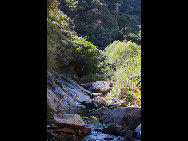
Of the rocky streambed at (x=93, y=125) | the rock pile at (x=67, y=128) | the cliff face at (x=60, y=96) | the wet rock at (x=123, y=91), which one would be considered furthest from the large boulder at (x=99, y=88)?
the rock pile at (x=67, y=128)

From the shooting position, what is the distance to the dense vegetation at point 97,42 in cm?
893

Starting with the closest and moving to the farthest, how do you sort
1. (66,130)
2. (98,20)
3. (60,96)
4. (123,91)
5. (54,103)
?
1. (66,130)
2. (54,103)
3. (60,96)
4. (123,91)
5. (98,20)

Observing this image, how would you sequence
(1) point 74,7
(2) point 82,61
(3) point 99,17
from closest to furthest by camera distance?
(2) point 82,61 → (1) point 74,7 → (3) point 99,17

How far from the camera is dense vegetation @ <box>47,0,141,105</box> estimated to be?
8926 mm

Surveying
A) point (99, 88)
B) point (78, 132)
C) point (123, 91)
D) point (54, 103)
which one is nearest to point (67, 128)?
point (78, 132)

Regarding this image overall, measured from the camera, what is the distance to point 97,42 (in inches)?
1090

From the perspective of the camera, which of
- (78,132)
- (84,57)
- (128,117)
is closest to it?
(78,132)

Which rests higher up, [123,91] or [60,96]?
[123,91]

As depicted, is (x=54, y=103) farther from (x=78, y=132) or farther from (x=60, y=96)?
(x=78, y=132)
